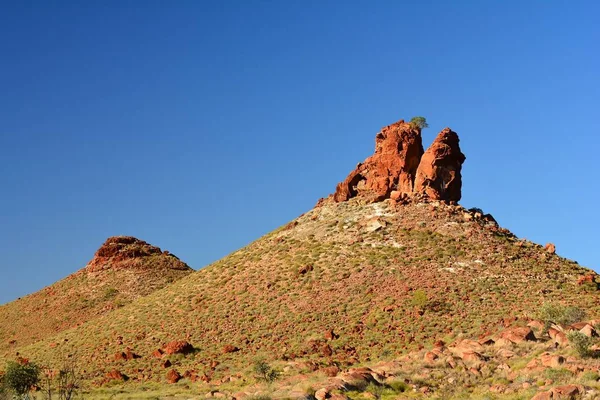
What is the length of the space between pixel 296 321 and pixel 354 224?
15634 mm

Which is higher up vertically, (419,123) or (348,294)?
(419,123)

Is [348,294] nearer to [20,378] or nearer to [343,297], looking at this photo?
[343,297]

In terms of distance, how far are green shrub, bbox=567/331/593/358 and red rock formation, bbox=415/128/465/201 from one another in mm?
29403

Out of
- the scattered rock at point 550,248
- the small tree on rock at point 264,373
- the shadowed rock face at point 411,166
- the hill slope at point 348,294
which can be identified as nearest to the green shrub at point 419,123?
the shadowed rock face at point 411,166

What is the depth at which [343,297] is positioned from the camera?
164 feet

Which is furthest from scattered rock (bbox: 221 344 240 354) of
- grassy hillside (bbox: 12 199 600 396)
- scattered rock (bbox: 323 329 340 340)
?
scattered rock (bbox: 323 329 340 340)

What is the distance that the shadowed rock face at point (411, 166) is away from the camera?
59.8 meters

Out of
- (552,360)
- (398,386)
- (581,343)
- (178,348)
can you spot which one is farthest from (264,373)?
(581,343)

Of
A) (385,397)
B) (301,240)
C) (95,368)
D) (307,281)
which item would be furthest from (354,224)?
(385,397)

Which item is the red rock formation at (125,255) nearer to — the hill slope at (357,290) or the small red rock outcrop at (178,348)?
the hill slope at (357,290)

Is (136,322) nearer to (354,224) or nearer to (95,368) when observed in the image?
(95,368)

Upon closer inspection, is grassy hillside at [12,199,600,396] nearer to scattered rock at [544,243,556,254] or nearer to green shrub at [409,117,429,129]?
scattered rock at [544,243,556,254]

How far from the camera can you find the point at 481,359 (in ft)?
106

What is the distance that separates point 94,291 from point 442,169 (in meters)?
46.9
